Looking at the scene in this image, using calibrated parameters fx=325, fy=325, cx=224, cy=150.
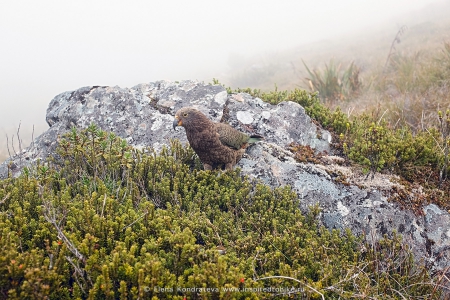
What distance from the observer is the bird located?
4.10 meters

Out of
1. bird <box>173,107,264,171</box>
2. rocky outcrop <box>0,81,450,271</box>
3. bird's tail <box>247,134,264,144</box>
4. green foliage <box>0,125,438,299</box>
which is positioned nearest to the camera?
green foliage <box>0,125,438,299</box>

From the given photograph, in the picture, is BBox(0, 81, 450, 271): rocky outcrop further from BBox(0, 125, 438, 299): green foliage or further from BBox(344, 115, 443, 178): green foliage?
BBox(0, 125, 438, 299): green foliage

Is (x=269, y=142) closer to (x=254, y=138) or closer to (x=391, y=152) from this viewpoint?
(x=254, y=138)

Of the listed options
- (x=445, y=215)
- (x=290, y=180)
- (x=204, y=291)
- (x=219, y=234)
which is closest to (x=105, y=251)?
(x=204, y=291)

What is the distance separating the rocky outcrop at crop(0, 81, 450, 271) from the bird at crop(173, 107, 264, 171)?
333mm

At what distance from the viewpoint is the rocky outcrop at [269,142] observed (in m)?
3.69

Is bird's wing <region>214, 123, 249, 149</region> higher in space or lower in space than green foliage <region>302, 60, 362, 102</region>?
higher

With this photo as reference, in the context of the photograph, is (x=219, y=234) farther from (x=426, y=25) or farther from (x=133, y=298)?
(x=426, y=25)

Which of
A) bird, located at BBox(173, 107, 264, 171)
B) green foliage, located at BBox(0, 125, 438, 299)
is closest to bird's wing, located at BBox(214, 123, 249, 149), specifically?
bird, located at BBox(173, 107, 264, 171)

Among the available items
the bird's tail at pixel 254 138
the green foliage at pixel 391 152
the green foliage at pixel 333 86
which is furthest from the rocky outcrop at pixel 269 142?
the green foliage at pixel 333 86

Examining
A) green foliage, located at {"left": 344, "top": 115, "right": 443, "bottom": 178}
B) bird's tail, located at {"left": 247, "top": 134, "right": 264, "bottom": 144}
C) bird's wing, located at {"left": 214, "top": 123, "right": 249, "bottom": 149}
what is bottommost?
green foliage, located at {"left": 344, "top": 115, "right": 443, "bottom": 178}

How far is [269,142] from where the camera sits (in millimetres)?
4844

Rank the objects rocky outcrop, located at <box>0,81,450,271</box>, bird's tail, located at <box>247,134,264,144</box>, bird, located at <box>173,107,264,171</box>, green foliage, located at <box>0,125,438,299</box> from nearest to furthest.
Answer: green foliage, located at <box>0,125,438,299</box>
rocky outcrop, located at <box>0,81,450,271</box>
bird, located at <box>173,107,264,171</box>
bird's tail, located at <box>247,134,264,144</box>

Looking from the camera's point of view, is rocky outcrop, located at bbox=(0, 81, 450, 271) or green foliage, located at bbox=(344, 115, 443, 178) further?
green foliage, located at bbox=(344, 115, 443, 178)
